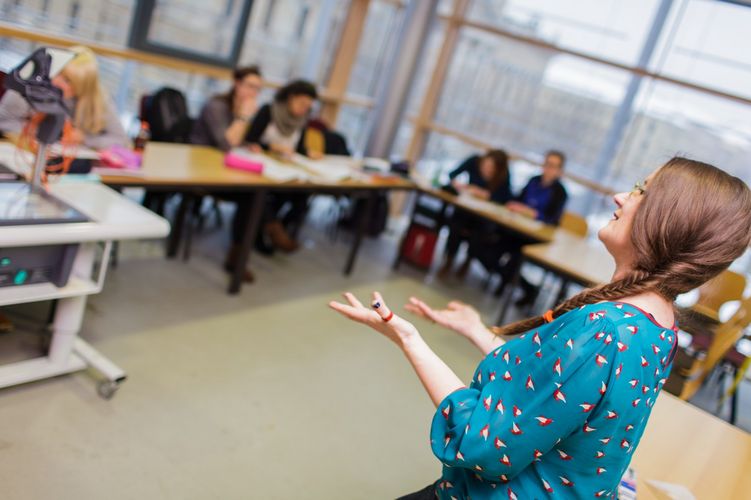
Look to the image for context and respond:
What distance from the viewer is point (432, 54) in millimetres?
7281

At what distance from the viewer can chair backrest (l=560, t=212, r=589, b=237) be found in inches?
219

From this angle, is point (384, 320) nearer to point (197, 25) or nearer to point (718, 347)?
point (718, 347)

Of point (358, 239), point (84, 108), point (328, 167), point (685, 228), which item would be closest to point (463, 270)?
point (358, 239)

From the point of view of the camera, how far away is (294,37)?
6359 millimetres

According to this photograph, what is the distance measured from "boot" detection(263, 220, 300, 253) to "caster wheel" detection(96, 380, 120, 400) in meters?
2.40

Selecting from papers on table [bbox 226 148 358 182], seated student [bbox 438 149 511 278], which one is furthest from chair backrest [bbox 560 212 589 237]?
papers on table [bbox 226 148 358 182]

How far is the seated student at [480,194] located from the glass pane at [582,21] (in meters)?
1.75

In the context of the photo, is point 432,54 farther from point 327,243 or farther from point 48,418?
point 48,418

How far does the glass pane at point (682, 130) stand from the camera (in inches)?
243

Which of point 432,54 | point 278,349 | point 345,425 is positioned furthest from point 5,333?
point 432,54

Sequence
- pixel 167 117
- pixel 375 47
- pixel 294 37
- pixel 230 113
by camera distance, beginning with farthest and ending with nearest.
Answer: pixel 375 47, pixel 294 37, pixel 230 113, pixel 167 117

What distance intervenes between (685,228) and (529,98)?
20.3 feet

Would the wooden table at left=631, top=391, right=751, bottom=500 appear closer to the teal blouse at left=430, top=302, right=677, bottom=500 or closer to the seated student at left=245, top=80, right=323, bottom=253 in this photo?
the teal blouse at left=430, top=302, right=677, bottom=500

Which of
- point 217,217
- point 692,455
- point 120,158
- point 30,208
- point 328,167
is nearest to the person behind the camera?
point 692,455
